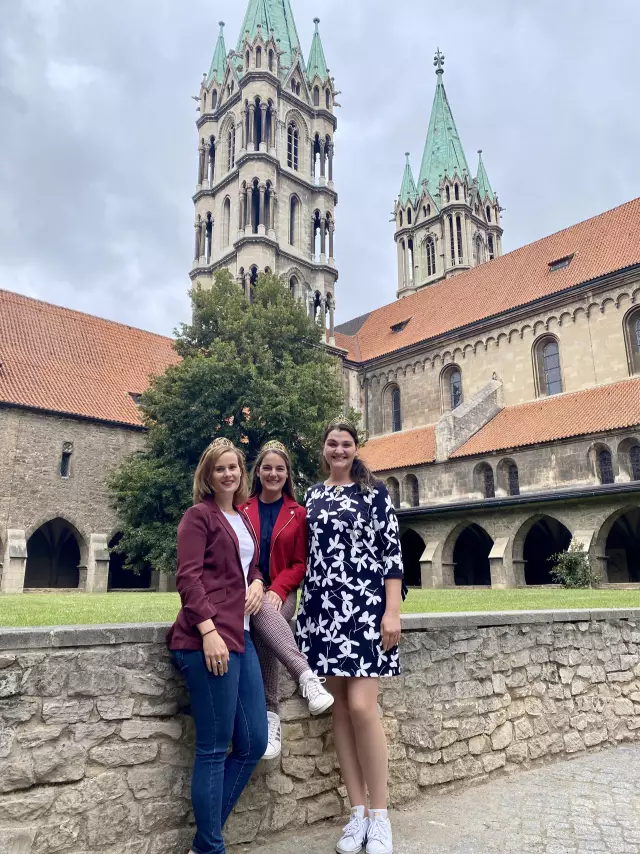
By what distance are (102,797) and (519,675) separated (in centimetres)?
336

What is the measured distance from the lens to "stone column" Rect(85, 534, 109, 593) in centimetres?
2288

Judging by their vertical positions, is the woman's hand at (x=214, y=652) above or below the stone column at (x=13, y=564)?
below

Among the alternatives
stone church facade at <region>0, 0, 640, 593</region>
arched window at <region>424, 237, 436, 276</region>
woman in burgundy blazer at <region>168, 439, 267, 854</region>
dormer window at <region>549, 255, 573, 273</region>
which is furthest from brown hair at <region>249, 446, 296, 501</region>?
arched window at <region>424, 237, 436, 276</region>

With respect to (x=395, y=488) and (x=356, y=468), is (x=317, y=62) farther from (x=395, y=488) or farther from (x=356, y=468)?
(x=356, y=468)

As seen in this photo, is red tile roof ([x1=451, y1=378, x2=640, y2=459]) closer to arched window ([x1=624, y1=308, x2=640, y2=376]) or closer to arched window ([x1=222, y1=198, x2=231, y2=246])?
arched window ([x1=624, y1=308, x2=640, y2=376])

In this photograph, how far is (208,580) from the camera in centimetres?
297

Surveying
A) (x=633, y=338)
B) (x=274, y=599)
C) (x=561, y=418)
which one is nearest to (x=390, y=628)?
(x=274, y=599)

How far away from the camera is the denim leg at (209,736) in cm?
289

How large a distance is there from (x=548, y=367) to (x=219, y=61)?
31.1 meters

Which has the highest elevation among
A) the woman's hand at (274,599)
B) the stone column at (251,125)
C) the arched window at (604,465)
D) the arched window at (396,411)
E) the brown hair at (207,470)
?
the stone column at (251,125)

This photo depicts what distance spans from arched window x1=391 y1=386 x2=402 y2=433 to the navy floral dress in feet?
92.1

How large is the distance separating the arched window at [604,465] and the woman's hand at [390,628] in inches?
752

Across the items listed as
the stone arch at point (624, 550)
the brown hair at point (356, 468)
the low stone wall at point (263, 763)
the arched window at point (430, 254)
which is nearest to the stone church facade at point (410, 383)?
the stone arch at point (624, 550)

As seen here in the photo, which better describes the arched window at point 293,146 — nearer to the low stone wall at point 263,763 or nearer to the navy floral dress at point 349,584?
the low stone wall at point 263,763
